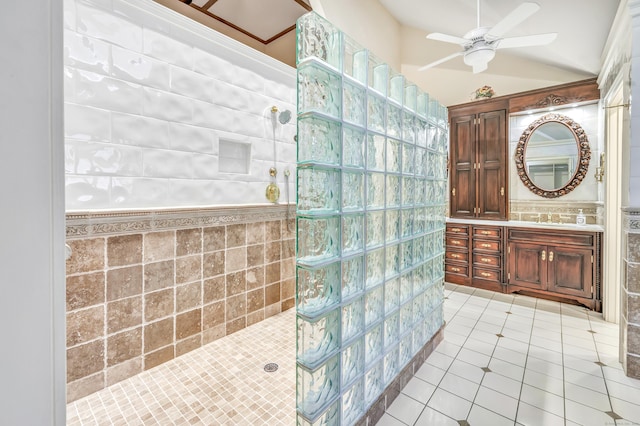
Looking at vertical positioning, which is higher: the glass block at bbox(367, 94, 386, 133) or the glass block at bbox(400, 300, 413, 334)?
the glass block at bbox(367, 94, 386, 133)

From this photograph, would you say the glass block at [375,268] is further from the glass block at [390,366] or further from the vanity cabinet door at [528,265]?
the vanity cabinet door at [528,265]

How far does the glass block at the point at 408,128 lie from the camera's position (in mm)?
1700

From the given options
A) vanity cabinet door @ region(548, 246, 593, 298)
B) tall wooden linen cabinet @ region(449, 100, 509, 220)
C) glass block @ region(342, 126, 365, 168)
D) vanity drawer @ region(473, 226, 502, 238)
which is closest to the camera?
glass block @ region(342, 126, 365, 168)

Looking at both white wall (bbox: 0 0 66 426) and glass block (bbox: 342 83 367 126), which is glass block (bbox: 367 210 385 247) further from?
white wall (bbox: 0 0 66 426)

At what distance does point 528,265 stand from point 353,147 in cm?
301

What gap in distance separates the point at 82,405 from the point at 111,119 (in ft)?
5.14

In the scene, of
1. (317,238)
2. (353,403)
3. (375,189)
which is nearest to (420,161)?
(375,189)

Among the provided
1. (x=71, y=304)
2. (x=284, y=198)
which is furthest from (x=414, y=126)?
(x=71, y=304)

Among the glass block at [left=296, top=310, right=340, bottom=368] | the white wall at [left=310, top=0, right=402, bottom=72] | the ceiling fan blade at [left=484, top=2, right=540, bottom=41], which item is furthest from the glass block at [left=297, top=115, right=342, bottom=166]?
the white wall at [left=310, top=0, right=402, bottom=72]

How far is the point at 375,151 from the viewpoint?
1451mm

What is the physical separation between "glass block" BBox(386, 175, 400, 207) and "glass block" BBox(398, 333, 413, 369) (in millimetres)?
843

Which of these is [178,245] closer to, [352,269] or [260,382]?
[260,382]

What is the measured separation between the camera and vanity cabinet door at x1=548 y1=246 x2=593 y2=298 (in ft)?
9.45

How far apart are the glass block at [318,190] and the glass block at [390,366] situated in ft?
3.20
